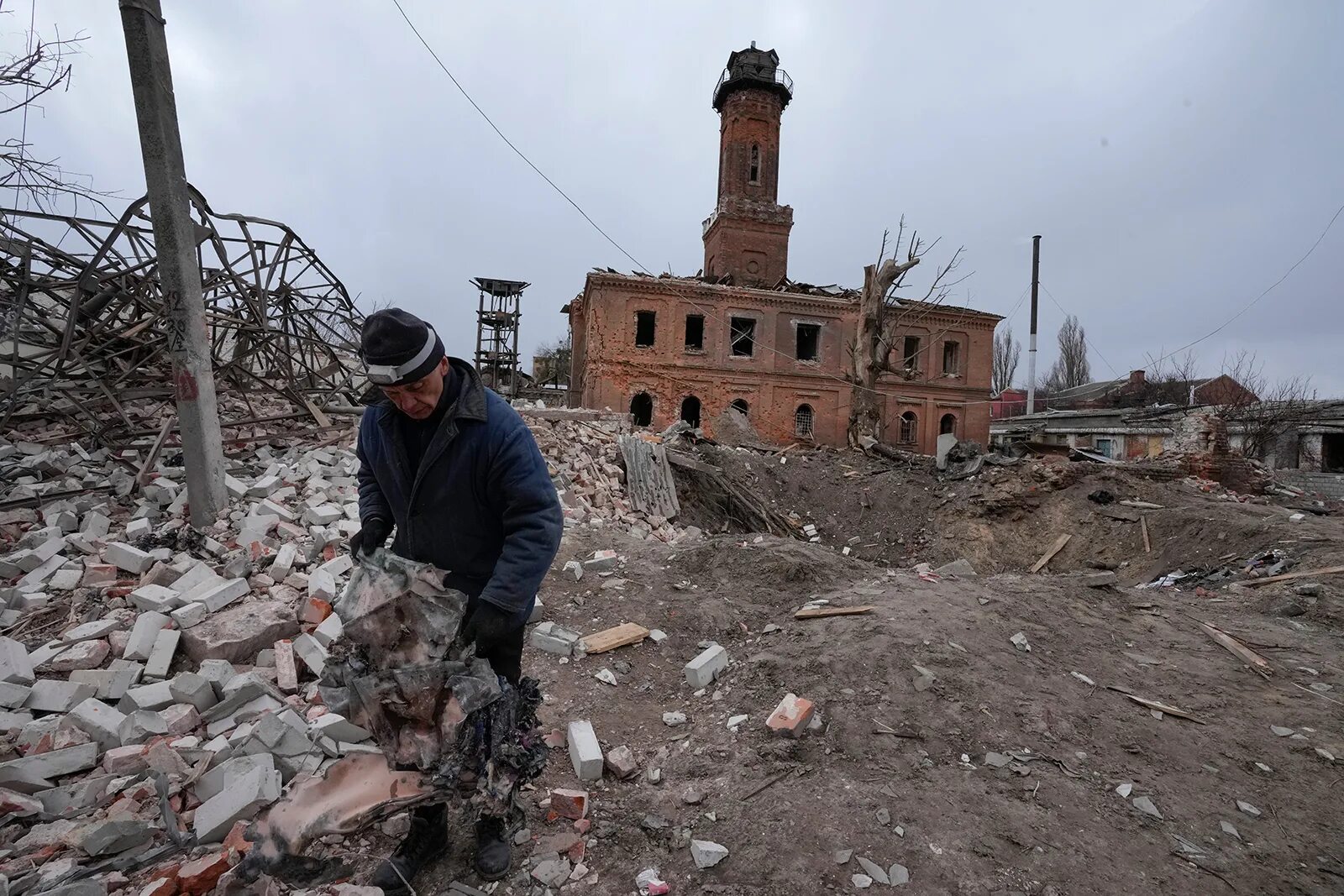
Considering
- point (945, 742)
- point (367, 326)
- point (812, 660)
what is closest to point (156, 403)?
point (367, 326)

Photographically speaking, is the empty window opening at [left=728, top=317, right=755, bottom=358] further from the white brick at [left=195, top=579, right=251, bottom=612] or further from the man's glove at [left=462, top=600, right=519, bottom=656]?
the man's glove at [left=462, top=600, right=519, bottom=656]

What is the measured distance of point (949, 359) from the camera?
93.0 feet

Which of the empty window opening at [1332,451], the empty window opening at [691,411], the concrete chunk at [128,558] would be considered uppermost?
the empty window opening at [691,411]

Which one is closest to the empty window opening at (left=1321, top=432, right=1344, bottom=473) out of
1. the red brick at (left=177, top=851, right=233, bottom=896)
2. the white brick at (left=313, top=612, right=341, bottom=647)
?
the white brick at (left=313, top=612, right=341, bottom=647)

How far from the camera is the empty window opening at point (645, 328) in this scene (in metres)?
24.6

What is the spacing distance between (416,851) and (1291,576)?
28.5 feet

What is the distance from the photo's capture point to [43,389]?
6191 millimetres

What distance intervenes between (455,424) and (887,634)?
125 inches

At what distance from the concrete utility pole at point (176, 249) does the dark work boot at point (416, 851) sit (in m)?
4.22

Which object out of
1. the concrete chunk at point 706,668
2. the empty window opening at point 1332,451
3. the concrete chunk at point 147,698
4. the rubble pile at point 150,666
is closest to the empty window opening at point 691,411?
the rubble pile at point 150,666

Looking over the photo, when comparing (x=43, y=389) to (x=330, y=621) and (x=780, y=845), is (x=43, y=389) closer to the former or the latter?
(x=330, y=621)

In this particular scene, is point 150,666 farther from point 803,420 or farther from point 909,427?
point 909,427

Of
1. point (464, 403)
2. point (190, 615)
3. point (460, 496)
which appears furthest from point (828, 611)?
point (190, 615)

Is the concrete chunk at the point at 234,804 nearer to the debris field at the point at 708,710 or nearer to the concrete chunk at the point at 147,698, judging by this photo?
the debris field at the point at 708,710
